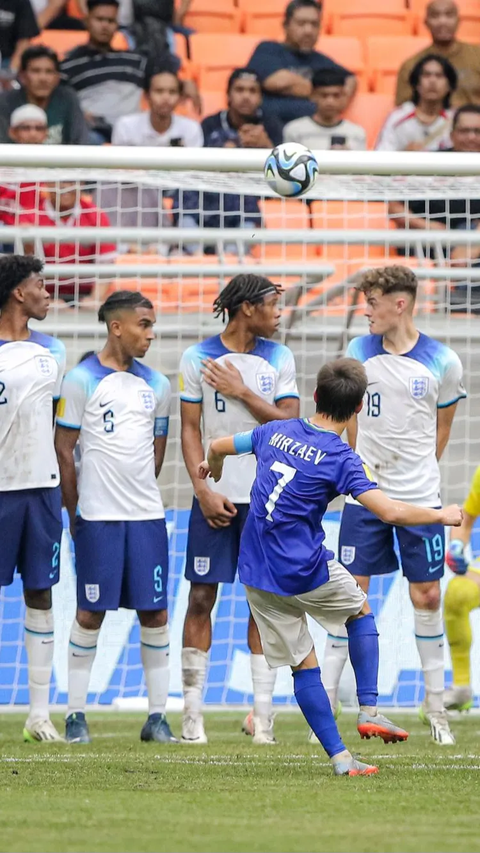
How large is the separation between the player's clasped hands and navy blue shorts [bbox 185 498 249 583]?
1.90 ft

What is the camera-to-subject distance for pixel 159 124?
1219 cm

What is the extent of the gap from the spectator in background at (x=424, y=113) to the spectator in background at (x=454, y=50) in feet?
1.06

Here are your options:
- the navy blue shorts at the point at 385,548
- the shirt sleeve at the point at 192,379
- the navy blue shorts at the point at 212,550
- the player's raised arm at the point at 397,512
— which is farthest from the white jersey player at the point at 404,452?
the player's raised arm at the point at 397,512

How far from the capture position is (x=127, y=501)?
6977 mm

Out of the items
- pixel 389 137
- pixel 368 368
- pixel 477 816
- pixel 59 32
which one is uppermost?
pixel 59 32

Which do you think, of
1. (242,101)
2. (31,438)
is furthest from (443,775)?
(242,101)

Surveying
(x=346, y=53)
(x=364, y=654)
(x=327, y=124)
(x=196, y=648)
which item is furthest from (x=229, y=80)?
(x=364, y=654)

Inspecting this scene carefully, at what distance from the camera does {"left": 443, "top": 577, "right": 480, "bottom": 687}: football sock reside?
7637 millimetres

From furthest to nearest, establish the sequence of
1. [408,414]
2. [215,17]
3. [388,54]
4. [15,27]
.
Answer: [215,17] → [388,54] → [15,27] → [408,414]

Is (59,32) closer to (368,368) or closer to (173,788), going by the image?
(368,368)

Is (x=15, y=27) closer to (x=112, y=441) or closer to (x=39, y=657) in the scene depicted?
(x=112, y=441)

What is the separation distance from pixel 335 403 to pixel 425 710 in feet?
7.47

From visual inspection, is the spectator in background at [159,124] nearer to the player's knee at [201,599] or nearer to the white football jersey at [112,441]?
the white football jersey at [112,441]

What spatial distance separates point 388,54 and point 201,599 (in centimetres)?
856
